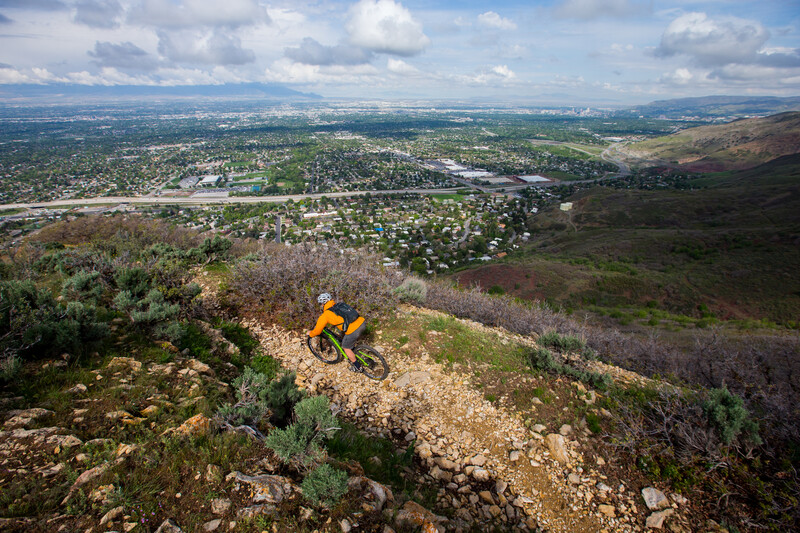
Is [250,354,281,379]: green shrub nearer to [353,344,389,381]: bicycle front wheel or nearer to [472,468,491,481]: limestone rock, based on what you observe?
[353,344,389,381]: bicycle front wheel

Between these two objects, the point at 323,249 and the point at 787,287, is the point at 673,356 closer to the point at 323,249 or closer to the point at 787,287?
the point at 323,249

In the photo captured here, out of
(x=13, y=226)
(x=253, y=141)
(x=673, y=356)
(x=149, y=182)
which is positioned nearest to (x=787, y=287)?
(x=673, y=356)

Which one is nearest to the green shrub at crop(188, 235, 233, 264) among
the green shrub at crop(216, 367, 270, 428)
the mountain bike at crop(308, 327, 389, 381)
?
the mountain bike at crop(308, 327, 389, 381)

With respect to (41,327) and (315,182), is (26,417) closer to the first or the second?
(41,327)

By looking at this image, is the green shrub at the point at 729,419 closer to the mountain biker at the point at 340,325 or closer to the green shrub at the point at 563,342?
the green shrub at the point at 563,342

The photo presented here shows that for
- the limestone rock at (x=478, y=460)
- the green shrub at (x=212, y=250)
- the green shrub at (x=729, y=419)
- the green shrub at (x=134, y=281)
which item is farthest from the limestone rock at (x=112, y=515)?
the green shrub at (x=212, y=250)
